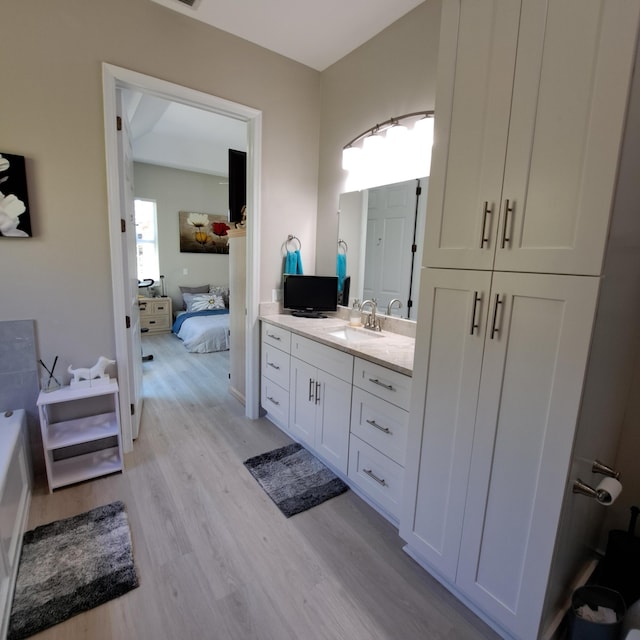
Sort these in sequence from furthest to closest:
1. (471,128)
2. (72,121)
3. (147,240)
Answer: (147,240)
(72,121)
(471,128)

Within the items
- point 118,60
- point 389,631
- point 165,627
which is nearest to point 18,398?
point 165,627

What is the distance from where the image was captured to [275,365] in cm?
266

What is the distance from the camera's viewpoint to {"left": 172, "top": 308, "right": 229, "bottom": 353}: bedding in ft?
15.7

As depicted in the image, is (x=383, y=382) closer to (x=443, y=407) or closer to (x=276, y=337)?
(x=443, y=407)

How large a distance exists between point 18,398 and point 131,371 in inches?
23.7

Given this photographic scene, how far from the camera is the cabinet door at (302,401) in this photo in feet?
7.46

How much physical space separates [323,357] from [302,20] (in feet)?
7.09

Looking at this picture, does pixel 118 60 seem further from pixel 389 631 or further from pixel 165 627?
pixel 389 631

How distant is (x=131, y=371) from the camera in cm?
242

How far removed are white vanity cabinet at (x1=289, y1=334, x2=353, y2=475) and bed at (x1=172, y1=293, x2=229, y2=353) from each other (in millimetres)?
2667

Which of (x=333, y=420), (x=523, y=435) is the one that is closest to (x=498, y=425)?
(x=523, y=435)

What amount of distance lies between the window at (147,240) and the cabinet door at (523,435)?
20.0ft

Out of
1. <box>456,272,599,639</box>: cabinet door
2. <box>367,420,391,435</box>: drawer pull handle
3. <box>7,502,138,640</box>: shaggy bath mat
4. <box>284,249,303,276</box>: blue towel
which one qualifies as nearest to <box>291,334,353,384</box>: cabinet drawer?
<box>367,420,391,435</box>: drawer pull handle

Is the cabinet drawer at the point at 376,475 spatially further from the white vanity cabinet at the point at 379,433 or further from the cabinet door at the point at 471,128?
the cabinet door at the point at 471,128
